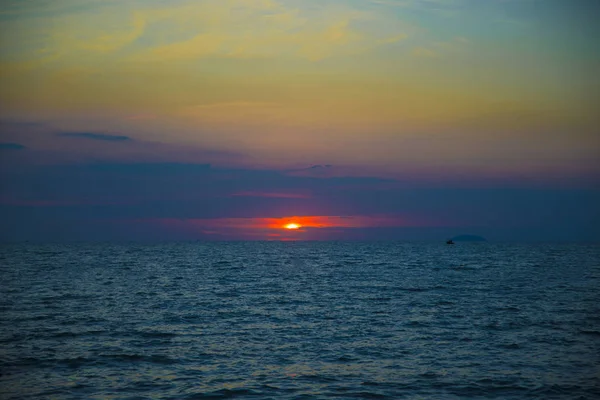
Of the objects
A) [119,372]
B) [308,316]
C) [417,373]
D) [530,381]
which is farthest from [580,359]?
[119,372]

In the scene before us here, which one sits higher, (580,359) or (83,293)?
(580,359)

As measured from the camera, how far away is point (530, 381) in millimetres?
23484

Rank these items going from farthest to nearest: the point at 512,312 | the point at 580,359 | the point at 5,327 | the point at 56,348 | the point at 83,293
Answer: the point at 83,293 → the point at 512,312 → the point at 5,327 → the point at 56,348 → the point at 580,359

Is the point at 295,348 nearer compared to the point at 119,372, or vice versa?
the point at 119,372

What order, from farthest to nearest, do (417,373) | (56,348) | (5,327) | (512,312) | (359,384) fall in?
(512,312)
(5,327)
(56,348)
(417,373)
(359,384)

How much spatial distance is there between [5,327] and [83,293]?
20.2 metres

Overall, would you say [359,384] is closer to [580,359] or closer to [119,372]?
[119,372]

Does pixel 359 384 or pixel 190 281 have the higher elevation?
pixel 359 384

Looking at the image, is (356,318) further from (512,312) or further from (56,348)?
(56,348)

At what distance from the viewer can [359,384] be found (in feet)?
74.6

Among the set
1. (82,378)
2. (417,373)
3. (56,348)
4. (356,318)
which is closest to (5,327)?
(56,348)

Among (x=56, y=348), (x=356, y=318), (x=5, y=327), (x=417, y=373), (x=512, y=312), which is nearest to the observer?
(x=417, y=373)

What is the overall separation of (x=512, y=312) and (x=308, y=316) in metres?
16.5

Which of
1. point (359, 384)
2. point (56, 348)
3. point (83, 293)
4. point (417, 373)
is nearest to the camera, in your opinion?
point (359, 384)
